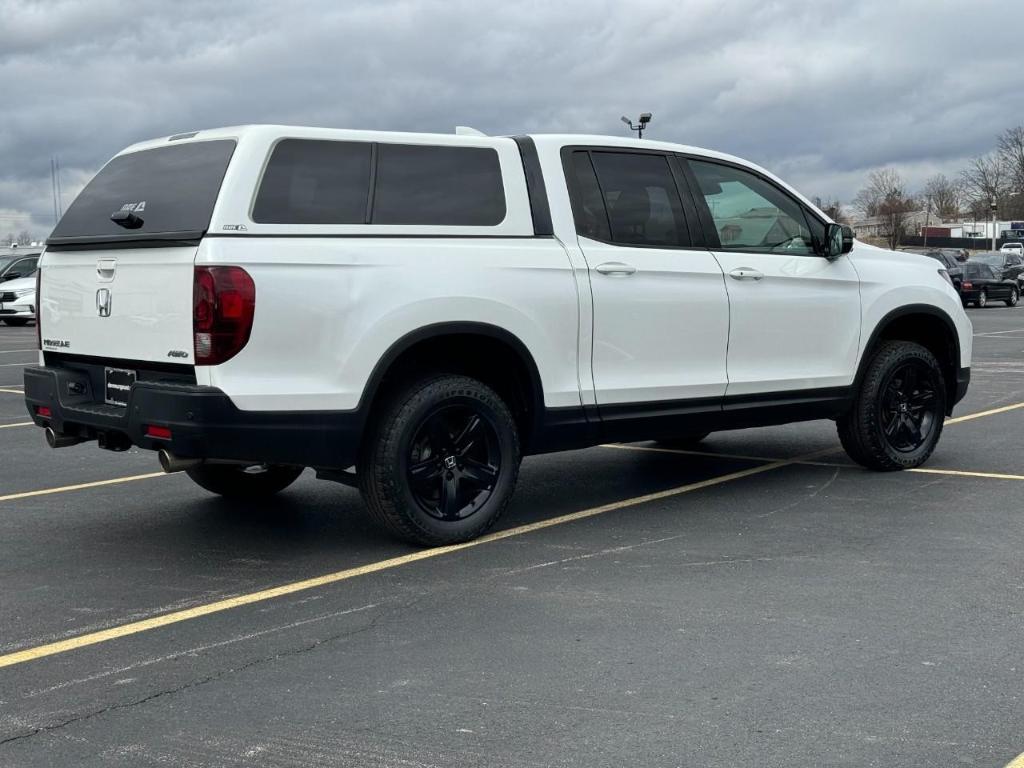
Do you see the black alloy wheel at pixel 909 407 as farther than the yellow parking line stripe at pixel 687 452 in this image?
No

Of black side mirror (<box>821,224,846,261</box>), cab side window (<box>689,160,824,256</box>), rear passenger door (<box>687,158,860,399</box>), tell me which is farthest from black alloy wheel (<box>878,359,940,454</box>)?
cab side window (<box>689,160,824,256</box>)

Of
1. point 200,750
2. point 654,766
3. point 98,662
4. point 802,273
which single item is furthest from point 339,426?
point 802,273

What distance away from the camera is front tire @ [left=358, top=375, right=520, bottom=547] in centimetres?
586

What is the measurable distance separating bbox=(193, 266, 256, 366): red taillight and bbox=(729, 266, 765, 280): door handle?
2.92m

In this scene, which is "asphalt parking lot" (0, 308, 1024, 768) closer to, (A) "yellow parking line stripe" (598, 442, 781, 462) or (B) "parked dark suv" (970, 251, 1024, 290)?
(A) "yellow parking line stripe" (598, 442, 781, 462)

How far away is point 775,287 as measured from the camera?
24.3ft

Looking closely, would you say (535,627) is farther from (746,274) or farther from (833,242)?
(833,242)

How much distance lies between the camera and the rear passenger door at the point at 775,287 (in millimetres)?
7234

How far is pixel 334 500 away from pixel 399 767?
160 inches

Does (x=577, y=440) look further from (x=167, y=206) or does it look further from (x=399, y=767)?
(x=399, y=767)

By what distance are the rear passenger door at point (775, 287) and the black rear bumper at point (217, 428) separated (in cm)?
252

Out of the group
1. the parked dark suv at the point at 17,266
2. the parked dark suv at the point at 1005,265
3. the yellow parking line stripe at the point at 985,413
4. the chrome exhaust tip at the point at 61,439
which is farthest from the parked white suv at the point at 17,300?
the parked dark suv at the point at 1005,265

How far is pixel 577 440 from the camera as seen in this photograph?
6559 mm

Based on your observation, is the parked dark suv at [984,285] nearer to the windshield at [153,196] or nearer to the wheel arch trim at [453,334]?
the wheel arch trim at [453,334]
